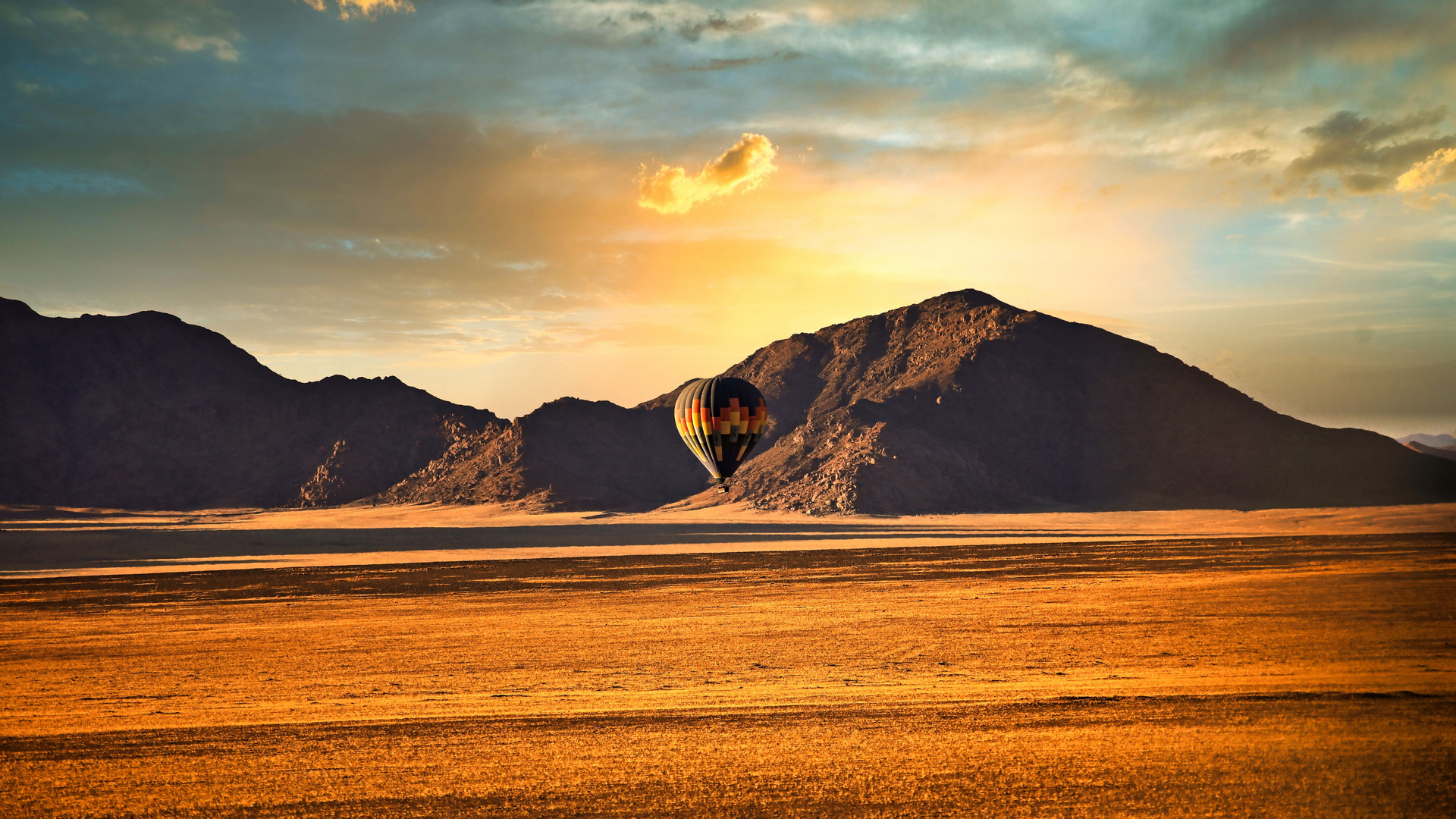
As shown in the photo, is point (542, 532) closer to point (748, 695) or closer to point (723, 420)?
point (723, 420)

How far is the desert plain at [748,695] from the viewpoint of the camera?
301 inches

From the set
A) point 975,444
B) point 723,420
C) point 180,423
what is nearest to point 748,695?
point 723,420

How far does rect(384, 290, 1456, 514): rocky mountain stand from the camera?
87.1m

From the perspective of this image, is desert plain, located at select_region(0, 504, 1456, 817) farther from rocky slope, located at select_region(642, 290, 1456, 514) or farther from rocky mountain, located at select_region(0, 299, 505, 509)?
rocky mountain, located at select_region(0, 299, 505, 509)

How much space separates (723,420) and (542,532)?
23.9 meters

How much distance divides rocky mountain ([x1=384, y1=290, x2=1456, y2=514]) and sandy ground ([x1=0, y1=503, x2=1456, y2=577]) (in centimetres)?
801

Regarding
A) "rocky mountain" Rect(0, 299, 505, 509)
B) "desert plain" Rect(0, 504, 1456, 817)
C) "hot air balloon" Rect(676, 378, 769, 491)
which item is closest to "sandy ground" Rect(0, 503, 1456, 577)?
"hot air balloon" Rect(676, 378, 769, 491)

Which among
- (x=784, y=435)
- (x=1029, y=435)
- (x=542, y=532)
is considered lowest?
(x=542, y=532)

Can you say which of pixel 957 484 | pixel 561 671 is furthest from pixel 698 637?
pixel 957 484

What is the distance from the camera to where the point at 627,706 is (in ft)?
36.3

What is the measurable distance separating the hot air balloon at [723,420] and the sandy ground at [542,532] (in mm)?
5064

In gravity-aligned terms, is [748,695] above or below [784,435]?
below

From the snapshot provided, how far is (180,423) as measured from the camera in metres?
123

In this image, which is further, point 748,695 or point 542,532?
point 542,532
